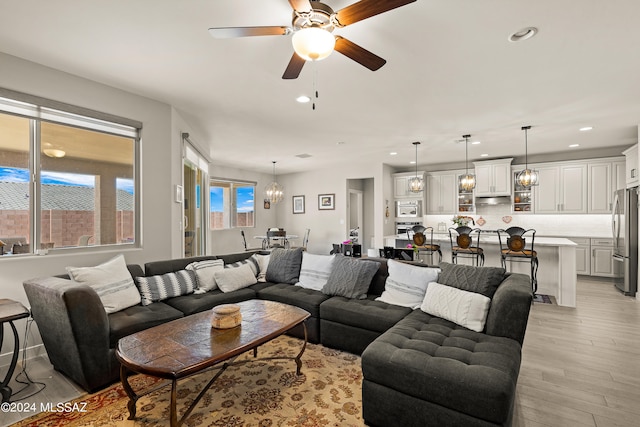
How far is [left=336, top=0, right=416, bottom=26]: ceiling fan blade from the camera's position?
1.61 metres

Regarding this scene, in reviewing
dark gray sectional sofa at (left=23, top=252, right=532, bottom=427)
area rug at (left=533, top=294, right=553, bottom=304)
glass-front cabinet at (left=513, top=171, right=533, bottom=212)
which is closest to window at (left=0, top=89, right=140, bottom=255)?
dark gray sectional sofa at (left=23, top=252, right=532, bottom=427)

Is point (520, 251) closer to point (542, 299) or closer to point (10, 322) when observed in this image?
point (542, 299)

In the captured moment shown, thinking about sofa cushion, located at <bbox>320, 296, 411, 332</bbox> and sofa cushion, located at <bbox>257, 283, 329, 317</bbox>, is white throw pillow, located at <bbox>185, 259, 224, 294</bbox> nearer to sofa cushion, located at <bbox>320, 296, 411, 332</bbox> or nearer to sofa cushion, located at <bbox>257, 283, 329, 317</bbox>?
sofa cushion, located at <bbox>257, 283, 329, 317</bbox>

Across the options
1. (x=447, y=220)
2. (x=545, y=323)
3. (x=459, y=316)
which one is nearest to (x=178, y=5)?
Answer: (x=459, y=316)

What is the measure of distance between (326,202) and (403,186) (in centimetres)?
218

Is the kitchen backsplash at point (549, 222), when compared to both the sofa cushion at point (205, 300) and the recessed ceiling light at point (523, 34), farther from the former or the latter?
the sofa cushion at point (205, 300)

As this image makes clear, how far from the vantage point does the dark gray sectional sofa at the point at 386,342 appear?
1651 mm

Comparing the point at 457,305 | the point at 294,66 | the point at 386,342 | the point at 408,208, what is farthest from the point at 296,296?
the point at 408,208

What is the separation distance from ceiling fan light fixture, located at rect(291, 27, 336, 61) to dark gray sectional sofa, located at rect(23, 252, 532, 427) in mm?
1862

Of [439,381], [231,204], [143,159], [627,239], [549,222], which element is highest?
[143,159]

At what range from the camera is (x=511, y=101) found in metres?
3.75

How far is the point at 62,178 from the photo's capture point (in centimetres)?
310

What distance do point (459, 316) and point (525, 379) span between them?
75 cm

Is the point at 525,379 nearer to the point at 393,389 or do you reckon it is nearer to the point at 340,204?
the point at 393,389
